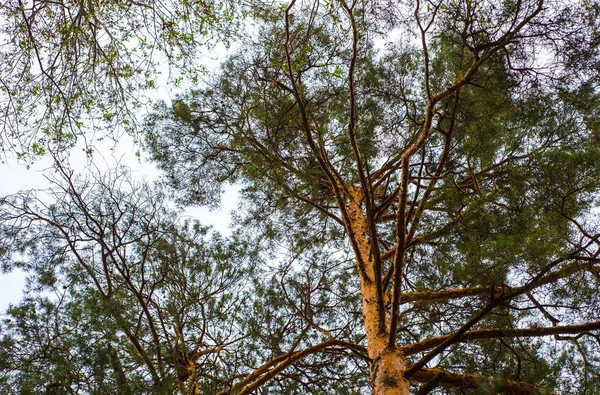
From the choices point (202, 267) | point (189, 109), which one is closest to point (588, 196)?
point (202, 267)

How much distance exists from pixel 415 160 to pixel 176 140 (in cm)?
274

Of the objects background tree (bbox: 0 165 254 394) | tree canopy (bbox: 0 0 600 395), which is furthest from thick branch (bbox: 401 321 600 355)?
background tree (bbox: 0 165 254 394)

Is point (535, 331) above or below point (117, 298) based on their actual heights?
below

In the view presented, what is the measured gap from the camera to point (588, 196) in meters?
4.21

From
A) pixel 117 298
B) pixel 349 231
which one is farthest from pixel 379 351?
pixel 117 298

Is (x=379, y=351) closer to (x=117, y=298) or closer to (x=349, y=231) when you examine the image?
(x=349, y=231)

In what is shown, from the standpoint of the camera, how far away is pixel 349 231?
380cm

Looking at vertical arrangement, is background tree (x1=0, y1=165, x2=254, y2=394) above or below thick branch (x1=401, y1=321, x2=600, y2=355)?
above

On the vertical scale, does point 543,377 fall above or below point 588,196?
below

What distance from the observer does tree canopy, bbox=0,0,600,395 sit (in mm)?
3422

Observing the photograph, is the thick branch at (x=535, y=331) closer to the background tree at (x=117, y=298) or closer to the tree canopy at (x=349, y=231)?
the tree canopy at (x=349, y=231)

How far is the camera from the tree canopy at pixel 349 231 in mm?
3422

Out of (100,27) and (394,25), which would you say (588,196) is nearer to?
(394,25)

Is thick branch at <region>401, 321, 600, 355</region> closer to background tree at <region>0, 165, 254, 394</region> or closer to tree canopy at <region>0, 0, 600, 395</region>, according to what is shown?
tree canopy at <region>0, 0, 600, 395</region>
